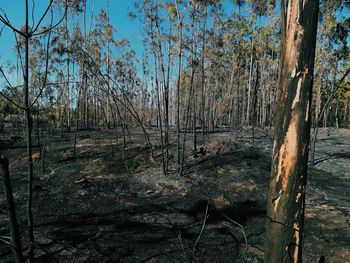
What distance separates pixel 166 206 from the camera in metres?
5.25

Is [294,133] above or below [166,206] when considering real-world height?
above

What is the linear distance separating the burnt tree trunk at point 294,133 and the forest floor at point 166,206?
82 cm

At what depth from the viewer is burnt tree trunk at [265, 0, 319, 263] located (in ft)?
4.80

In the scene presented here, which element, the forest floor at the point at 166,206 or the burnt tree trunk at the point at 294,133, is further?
the forest floor at the point at 166,206

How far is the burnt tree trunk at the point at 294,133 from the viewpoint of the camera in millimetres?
1464

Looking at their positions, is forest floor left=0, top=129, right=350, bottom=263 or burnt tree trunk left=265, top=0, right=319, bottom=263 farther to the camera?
forest floor left=0, top=129, right=350, bottom=263

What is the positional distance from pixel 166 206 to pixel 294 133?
4079mm

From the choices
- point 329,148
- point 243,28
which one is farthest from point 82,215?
point 243,28

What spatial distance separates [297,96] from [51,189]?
19.1ft

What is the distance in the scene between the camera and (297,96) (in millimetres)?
1477

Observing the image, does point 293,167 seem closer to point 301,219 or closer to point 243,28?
point 301,219

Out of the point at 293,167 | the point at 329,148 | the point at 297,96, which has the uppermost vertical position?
the point at 297,96

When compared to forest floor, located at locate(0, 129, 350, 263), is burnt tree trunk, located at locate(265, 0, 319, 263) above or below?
above

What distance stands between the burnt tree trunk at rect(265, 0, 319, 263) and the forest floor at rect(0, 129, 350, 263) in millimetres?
824
